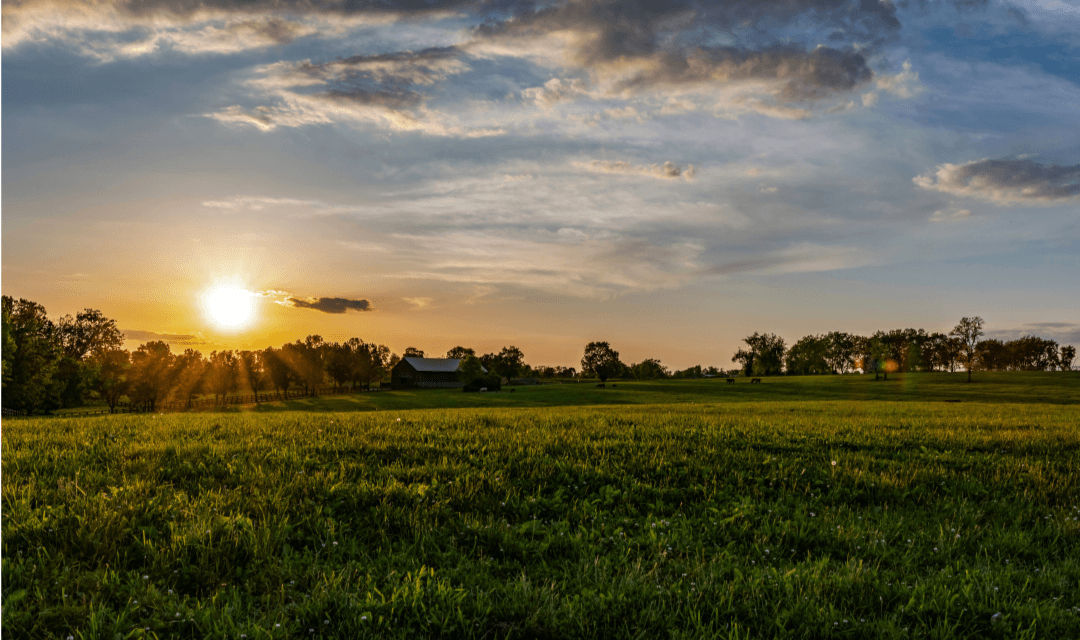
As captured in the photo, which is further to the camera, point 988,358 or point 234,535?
point 988,358

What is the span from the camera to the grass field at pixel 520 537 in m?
4.93

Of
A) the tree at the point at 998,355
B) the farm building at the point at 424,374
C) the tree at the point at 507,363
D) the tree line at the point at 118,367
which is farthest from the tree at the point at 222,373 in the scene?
the tree at the point at 998,355

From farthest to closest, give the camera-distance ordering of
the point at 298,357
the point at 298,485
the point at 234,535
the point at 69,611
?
the point at 298,357 → the point at 298,485 → the point at 234,535 → the point at 69,611

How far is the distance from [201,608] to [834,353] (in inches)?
7485

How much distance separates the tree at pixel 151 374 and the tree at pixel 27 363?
12.5m

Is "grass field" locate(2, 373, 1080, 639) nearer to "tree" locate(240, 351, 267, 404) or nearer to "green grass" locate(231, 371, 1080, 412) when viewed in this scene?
"green grass" locate(231, 371, 1080, 412)

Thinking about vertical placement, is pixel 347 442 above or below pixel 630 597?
above

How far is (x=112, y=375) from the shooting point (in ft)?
255

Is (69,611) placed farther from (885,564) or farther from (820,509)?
(820,509)

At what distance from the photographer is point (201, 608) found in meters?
4.86

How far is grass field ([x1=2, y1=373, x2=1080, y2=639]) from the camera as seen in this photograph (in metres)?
4.93

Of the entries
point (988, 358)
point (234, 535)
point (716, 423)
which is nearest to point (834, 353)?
point (988, 358)

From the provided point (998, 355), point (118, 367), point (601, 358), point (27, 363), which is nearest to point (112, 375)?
point (118, 367)

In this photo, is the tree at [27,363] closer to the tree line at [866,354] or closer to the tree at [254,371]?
the tree at [254,371]
